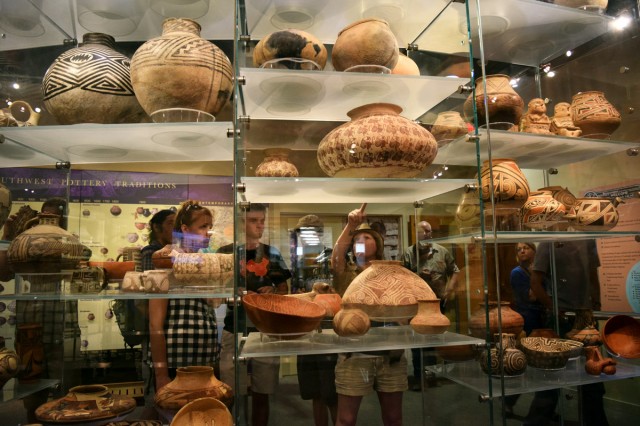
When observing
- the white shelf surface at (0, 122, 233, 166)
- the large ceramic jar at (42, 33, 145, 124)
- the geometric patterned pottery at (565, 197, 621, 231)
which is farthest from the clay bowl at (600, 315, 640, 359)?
the large ceramic jar at (42, 33, 145, 124)

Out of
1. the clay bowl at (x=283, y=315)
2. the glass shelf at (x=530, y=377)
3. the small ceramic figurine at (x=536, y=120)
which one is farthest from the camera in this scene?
the small ceramic figurine at (x=536, y=120)

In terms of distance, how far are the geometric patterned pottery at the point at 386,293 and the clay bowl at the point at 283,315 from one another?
15 centimetres

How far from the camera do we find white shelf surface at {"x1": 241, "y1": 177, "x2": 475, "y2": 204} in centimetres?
169

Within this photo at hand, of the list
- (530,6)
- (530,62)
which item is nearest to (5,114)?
(530,6)

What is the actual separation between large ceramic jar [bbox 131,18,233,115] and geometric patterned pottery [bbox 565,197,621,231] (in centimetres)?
174

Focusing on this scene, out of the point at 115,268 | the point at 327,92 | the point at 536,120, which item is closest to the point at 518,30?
the point at 536,120

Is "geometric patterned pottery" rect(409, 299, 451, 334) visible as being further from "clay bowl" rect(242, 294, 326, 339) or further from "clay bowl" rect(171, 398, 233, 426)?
"clay bowl" rect(171, 398, 233, 426)

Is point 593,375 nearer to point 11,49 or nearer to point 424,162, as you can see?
point 424,162

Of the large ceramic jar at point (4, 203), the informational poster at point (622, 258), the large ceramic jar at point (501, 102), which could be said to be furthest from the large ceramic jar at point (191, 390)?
the informational poster at point (622, 258)

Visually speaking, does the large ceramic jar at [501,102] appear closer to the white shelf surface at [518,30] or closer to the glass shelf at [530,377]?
the white shelf surface at [518,30]

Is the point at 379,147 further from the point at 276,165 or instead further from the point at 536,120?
Answer: the point at 536,120

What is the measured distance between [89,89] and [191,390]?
113 cm

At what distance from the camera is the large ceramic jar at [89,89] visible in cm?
167

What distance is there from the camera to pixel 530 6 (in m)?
2.12
